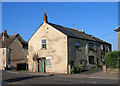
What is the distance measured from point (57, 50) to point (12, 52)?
18878 millimetres

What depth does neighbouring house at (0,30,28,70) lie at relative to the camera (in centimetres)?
4094

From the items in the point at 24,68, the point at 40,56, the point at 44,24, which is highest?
the point at 44,24

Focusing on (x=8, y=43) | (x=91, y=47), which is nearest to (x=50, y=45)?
(x=91, y=47)

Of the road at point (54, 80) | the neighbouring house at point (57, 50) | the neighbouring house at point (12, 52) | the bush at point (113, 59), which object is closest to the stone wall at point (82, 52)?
the neighbouring house at point (57, 50)

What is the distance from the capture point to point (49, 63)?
28.3 meters

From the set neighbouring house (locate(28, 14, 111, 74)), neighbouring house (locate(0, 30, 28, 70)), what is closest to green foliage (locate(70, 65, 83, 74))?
neighbouring house (locate(28, 14, 111, 74))

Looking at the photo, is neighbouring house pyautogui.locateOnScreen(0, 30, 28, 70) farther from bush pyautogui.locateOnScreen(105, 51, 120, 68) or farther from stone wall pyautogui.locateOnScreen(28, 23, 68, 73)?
bush pyautogui.locateOnScreen(105, 51, 120, 68)

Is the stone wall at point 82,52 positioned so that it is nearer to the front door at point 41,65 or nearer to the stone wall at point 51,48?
the stone wall at point 51,48

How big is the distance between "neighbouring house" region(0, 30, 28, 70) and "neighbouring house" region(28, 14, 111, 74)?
39.1 ft

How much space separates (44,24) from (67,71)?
9309 mm

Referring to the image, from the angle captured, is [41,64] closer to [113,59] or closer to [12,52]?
[113,59]

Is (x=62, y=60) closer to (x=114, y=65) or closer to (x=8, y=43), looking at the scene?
(x=114, y=65)

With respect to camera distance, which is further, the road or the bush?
the bush

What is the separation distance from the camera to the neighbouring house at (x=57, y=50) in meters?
26.6
